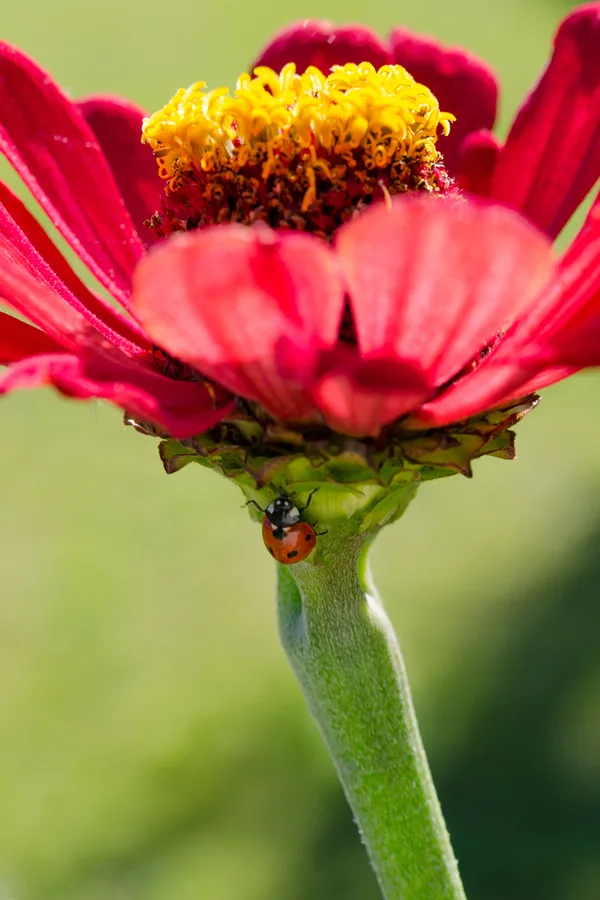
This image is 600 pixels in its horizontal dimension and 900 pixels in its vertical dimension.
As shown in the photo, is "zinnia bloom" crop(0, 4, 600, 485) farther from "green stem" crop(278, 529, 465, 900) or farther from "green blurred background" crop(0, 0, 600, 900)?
"green blurred background" crop(0, 0, 600, 900)

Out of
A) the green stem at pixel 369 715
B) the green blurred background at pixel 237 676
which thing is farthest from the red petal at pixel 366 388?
the green blurred background at pixel 237 676

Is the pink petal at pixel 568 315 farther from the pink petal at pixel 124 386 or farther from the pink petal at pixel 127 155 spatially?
the pink petal at pixel 127 155

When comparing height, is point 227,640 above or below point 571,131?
below

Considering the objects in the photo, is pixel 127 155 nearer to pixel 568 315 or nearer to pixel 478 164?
pixel 478 164

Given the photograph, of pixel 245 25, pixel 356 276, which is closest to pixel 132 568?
pixel 356 276

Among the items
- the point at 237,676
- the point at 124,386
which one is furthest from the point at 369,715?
the point at 237,676

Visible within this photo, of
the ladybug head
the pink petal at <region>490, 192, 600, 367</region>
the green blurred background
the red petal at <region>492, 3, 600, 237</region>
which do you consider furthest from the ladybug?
the green blurred background

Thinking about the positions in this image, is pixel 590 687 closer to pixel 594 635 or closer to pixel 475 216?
pixel 594 635
